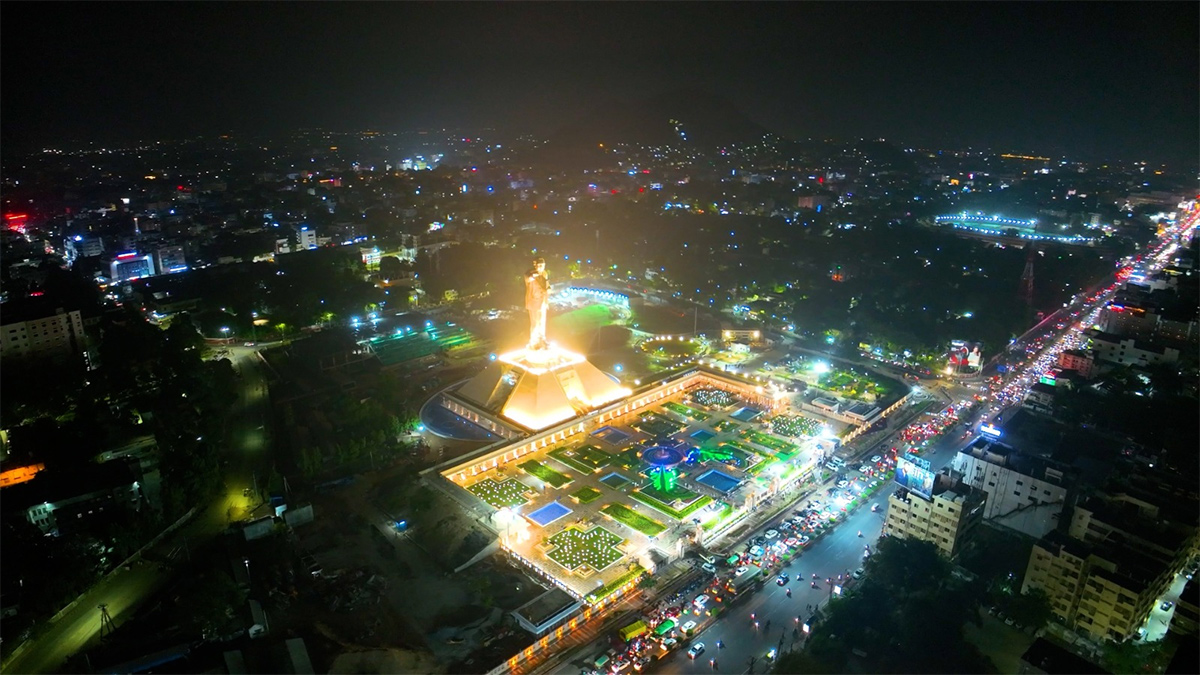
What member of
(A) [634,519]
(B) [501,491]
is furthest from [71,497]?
(A) [634,519]

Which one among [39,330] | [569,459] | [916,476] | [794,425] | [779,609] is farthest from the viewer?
[39,330]

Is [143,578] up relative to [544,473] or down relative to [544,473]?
down

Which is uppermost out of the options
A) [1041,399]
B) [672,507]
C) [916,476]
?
[916,476]

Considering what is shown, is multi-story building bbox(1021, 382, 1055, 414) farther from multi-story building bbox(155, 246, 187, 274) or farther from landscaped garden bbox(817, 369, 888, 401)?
multi-story building bbox(155, 246, 187, 274)

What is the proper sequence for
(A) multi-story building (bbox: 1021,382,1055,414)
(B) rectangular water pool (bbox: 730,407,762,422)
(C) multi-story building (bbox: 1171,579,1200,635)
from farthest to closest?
(A) multi-story building (bbox: 1021,382,1055,414), (B) rectangular water pool (bbox: 730,407,762,422), (C) multi-story building (bbox: 1171,579,1200,635)

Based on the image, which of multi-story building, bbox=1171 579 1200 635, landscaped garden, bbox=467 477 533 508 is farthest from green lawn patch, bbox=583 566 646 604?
multi-story building, bbox=1171 579 1200 635

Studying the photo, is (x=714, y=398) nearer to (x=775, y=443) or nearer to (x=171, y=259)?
(x=775, y=443)
